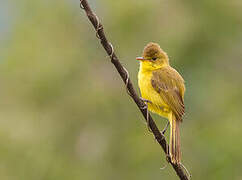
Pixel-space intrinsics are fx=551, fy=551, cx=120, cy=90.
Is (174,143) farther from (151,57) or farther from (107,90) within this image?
(107,90)

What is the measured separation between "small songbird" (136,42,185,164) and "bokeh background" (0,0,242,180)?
2893 mm

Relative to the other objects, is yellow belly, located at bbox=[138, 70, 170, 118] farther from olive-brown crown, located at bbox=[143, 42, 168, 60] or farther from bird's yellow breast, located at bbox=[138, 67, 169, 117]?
olive-brown crown, located at bbox=[143, 42, 168, 60]

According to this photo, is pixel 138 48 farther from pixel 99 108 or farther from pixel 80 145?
pixel 80 145

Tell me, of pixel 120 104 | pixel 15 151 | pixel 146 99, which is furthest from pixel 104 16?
pixel 146 99

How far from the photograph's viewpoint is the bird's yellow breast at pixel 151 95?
498 centimetres

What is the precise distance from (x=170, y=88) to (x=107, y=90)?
4241 millimetres

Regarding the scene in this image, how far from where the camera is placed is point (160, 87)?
16.3ft

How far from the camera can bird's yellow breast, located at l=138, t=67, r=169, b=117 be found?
498 centimetres

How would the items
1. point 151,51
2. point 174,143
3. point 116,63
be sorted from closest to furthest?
point 116,63
point 174,143
point 151,51

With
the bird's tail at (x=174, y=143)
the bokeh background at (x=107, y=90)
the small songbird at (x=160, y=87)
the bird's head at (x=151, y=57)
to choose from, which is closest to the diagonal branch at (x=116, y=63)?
the bird's tail at (x=174, y=143)

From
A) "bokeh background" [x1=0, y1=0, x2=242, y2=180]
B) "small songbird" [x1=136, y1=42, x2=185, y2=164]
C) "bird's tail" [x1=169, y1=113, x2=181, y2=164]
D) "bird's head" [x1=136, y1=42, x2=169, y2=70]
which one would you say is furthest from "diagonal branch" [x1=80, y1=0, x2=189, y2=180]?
"bokeh background" [x1=0, y1=0, x2=242, y2=180]

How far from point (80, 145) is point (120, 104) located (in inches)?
37.2

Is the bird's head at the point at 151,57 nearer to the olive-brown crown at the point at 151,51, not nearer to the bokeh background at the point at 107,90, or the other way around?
the olive-brown crown at the point at 151,51

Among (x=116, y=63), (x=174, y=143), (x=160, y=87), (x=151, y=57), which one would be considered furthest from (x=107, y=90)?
(x=116, y=63)
